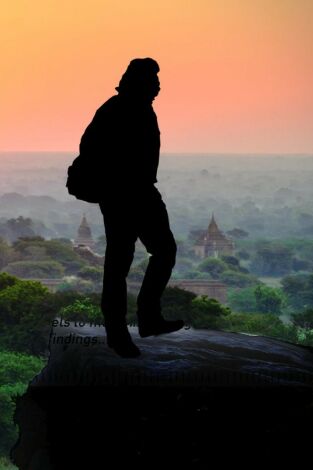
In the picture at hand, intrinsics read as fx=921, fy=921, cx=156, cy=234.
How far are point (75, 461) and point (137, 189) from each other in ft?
6.32

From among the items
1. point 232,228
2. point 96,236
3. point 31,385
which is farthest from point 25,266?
point 31,385

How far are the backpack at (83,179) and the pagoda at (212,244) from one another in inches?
1586

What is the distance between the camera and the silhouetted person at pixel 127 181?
21.3ft

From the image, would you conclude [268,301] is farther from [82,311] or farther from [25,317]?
[82,311]

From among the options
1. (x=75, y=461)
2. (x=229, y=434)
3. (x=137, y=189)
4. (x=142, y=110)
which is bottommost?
(x=75, y=461)

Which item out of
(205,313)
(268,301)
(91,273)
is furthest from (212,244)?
(205,313)

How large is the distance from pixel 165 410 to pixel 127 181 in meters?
1.62

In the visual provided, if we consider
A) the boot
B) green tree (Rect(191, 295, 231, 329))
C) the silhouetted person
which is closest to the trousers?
the silhouetted person

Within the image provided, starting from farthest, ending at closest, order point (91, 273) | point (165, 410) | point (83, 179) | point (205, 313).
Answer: point (91, 273)
point (205, 313)
point (83, 179)
point (165, 410)

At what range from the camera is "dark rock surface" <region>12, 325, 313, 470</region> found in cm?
597

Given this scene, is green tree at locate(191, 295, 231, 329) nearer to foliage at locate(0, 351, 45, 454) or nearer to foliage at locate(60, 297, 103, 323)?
foliage at locate(60, 297, 103, 323)

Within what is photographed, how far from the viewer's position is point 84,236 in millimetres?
44344

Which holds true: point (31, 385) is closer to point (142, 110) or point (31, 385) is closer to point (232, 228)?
point (142, 110)

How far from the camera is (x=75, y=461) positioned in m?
6.20
